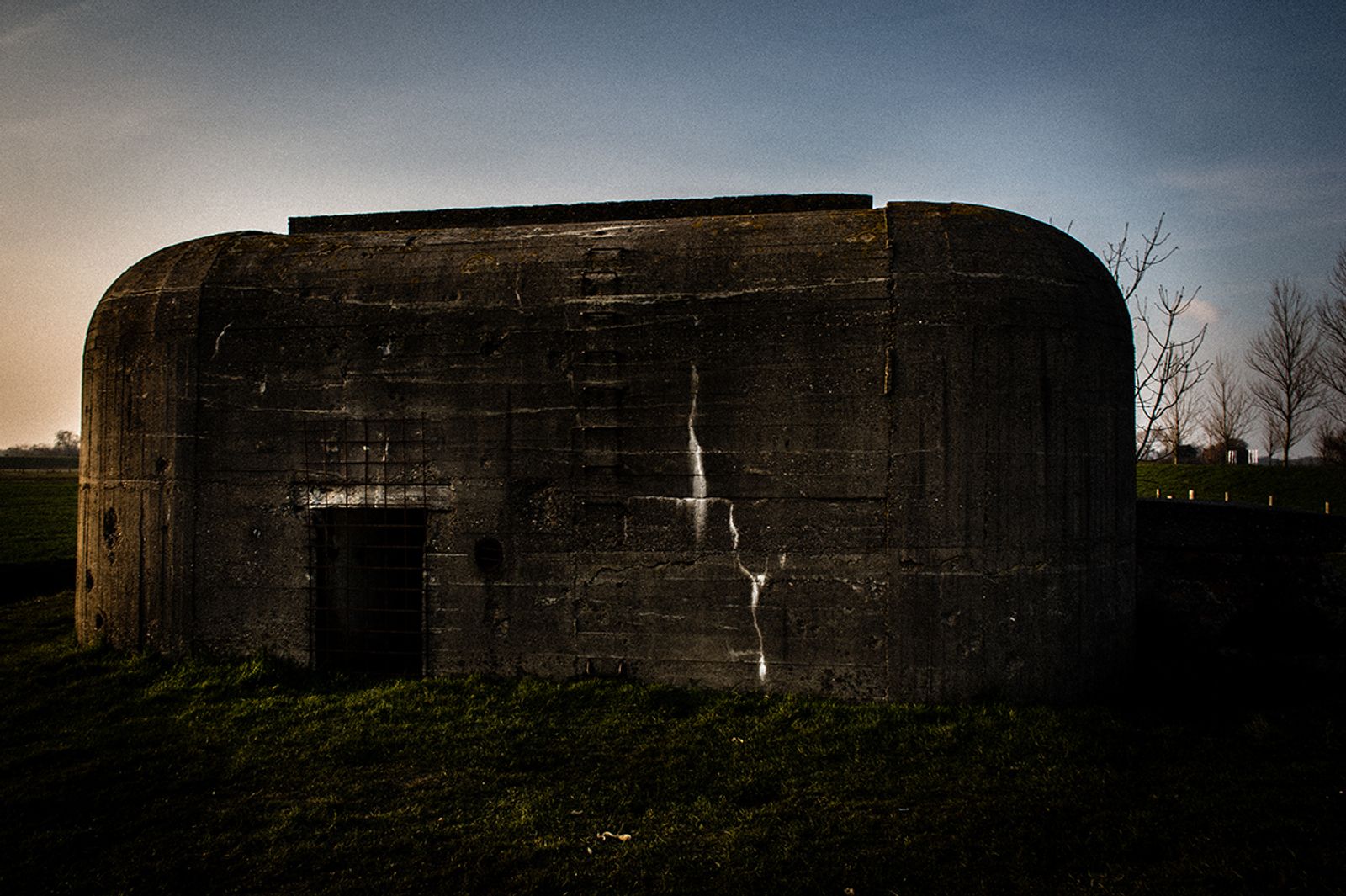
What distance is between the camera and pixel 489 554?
6.73 m

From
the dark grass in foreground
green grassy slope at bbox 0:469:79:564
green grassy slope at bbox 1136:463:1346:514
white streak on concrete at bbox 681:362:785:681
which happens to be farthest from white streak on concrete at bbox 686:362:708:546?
green grassy slope at bbox 1136:463:1346:514

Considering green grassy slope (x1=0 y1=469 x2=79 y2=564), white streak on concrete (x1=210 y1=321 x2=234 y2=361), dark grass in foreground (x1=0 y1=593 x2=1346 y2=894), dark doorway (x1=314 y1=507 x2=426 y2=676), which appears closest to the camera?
dark grass in foreground (x1=0 y1=593 x2=1346 y2=894)

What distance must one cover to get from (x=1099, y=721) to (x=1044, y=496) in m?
1.68

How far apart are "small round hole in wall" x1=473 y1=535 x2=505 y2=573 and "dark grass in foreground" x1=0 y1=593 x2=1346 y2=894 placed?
962 mm

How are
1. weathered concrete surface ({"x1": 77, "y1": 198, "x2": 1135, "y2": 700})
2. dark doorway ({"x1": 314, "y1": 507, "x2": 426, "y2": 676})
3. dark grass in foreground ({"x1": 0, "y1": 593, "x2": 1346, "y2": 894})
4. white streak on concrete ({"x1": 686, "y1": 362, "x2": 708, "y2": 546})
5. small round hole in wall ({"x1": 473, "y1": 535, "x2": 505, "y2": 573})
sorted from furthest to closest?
dark doorway ({"x1": 314, "y1": 507, "x2": 426, "y2": 676}) → small round hole in wall ({"x1": 473, "y1": 535, "x2": 505, "y2": 573}) → white streak on concrete ({"x1": 686, "y1": 362, "x2": 708, "y2": 546}) → weathered concrete surface ({"x1": 77, "y1": 198, "x2": 1135, "y2": 700}) → dark grass in foreground ({"x1": 0, "y1": 593, "x2": 1346, "y2": 894})

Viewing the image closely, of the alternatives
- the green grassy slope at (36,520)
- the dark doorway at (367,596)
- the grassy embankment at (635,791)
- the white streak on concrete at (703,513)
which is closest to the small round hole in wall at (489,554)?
the dark doorway at (367,596)

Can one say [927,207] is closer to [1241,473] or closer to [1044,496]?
[1044,496]

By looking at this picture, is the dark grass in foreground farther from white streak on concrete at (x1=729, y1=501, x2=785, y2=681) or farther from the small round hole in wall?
the small round hole in wall

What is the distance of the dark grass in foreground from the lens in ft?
13.2

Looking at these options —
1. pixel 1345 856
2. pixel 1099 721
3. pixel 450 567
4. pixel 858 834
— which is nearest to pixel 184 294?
pixel 450 567

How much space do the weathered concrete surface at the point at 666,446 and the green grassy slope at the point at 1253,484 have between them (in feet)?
73.3

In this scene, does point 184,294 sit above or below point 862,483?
above

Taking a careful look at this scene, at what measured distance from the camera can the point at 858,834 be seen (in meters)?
4.32

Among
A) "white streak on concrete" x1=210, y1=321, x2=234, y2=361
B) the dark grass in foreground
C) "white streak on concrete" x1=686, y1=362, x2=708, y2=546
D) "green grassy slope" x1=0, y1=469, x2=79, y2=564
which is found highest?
"white streak on concrete" x1=210, y1=321, x2=234, y2=361
